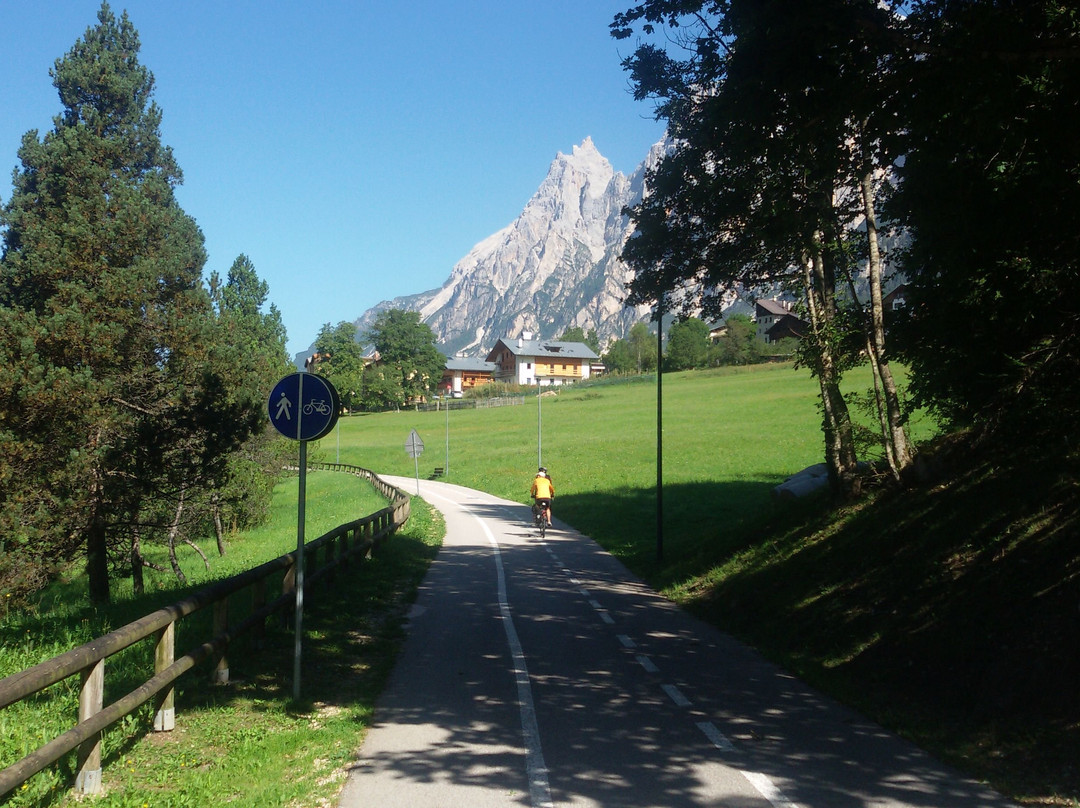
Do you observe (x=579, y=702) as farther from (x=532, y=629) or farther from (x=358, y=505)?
(x=358, y=505)

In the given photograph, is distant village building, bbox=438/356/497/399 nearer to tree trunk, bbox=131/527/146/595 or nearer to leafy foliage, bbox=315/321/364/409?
leafy foliage, bbox=315/321/364/409

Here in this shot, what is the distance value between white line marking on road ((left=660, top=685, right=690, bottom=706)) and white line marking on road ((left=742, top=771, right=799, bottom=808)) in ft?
6.63

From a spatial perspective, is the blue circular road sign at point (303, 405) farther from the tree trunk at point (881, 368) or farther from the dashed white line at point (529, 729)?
the tree trunk at point (881, 368)

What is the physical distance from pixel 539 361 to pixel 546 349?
158 inches

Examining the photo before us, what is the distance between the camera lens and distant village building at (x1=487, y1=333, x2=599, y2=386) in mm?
156000

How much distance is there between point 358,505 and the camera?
1608 inches

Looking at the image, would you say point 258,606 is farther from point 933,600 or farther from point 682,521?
point 682,521

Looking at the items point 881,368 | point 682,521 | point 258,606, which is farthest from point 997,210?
point 682,521

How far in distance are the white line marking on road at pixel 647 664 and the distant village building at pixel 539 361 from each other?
141078 millimetres

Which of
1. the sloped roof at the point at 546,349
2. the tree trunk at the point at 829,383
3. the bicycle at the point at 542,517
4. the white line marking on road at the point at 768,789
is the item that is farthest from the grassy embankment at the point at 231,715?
the sloped roof at the point at 546,349

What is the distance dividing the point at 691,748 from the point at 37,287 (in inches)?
626

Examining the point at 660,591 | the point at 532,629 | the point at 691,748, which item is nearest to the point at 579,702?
the point at 691,748

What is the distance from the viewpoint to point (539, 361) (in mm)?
157750

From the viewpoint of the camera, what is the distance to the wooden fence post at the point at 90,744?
506 cm
